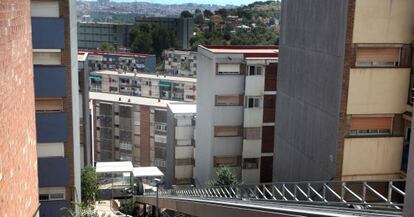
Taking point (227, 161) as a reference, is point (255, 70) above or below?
above

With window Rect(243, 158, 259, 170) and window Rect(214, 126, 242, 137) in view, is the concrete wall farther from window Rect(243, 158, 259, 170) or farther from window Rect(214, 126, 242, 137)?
window Rect(214, 126, 242, 137)

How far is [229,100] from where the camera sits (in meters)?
29.9

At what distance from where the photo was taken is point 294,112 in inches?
789

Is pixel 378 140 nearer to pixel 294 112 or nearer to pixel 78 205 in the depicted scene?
pixel 294 112

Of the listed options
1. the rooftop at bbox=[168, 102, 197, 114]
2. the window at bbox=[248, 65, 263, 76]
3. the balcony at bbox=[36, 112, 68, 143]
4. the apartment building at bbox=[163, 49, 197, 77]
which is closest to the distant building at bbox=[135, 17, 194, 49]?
the apartment building at bbox=[163, 49, 197, 77]

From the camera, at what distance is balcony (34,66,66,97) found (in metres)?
20.4

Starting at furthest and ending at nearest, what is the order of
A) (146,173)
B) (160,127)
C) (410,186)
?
(160,127), (146,173), (410,186)

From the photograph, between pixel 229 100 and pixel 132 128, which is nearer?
pixel 229 100

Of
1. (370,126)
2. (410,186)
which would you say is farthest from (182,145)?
(410,186)

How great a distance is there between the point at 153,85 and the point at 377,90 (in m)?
56.8

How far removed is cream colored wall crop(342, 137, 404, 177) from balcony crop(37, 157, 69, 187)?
11302mm

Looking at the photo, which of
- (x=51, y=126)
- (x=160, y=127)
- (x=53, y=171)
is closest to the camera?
(x=51, y=126)

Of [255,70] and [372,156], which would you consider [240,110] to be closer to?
[255,70]

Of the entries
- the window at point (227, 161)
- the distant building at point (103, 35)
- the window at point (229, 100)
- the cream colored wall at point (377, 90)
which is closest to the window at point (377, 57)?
the cream colored wall at point (377, 90)
